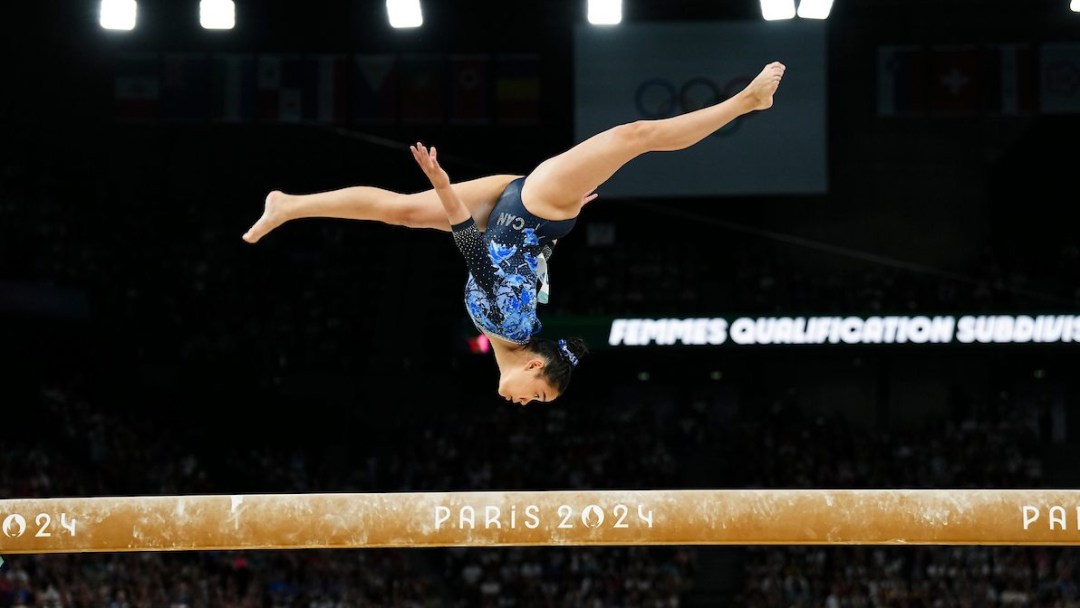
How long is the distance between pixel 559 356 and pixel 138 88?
16648 mm

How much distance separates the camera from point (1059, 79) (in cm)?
2122

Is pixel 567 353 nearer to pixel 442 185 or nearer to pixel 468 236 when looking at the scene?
pixel 468 236

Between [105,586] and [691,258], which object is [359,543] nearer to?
[105,586]

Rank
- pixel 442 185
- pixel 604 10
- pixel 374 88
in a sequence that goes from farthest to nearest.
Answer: pixel 374 88 < pixel 604 10 < pixel 442 185

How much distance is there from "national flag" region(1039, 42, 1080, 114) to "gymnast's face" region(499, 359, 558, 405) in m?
16.7

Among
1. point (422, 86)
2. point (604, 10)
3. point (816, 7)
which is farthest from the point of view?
point (422, 86)

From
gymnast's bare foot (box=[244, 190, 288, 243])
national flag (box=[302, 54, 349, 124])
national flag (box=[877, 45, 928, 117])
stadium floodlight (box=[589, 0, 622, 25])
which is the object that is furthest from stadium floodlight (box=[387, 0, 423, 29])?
national flag (box=[877, 45, 928, 117])

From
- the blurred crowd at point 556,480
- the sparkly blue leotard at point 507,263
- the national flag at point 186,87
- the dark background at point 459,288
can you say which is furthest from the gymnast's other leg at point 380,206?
the national flag at point 186,87

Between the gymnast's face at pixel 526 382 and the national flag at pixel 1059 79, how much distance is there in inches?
658

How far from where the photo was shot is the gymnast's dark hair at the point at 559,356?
274 inches

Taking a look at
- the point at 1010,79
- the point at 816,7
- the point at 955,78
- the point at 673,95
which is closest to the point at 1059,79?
the point at 1010,79

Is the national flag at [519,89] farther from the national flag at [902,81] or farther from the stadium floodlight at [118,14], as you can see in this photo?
the stadium floodlight at [118,14]

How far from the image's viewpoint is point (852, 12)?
969 inches

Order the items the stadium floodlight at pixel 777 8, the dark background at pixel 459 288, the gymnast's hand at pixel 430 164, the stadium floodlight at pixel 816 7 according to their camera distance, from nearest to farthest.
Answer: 1. the gymnast's hand at pixel 430 164
2. the stadium floodlight at pixel 816 7
3. the stadium floodlight at pixel 777 8
4. the dark background at pixel 459 288
